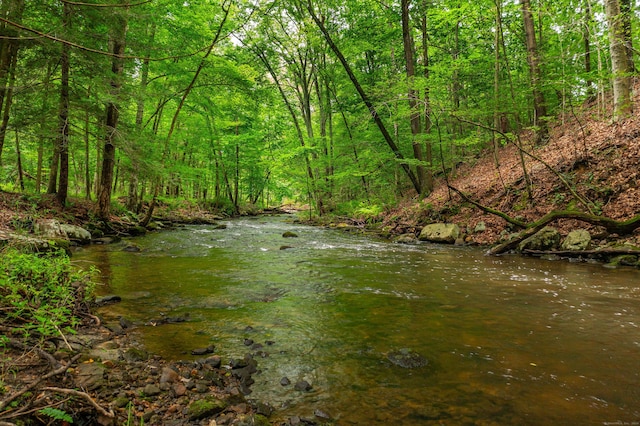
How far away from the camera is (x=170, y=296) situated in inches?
217

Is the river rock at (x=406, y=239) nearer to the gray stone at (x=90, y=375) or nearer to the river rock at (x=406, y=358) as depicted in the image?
the river rock at (x=406, y=358)

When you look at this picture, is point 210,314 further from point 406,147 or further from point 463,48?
point 463,48

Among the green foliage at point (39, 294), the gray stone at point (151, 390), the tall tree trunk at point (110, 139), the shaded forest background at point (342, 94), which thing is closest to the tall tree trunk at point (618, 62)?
the shaded forest background at point (342, 94)

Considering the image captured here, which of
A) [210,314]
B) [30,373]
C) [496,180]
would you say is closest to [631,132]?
[496,180]

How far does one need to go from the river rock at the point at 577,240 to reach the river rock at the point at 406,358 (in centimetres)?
719

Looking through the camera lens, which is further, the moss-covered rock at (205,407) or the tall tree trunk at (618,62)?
the tall tree trunk at (618,62)

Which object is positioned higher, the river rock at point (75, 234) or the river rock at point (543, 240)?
the river rock at point (75, 234)

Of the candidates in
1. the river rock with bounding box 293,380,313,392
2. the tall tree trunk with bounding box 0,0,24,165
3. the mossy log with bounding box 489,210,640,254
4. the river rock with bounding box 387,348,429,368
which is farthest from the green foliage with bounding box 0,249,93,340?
the mossy log with bounding box 489,210,640,254

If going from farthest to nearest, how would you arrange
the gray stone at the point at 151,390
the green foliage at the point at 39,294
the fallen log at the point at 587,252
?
1. the fallen log at the point at 587,252
2. the green foliage at the point at 39,294
3. the gray stone at the point at 151,390

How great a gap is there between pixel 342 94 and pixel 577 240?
15581 mm

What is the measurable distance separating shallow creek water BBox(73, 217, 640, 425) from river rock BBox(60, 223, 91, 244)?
172 centimetres

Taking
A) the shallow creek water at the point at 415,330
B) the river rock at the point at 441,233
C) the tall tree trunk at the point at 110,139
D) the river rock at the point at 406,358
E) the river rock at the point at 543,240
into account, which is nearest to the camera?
the shallow creek water at the point at 415,330

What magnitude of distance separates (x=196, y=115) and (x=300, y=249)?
14.6 m

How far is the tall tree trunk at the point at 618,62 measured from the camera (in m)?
8.80
